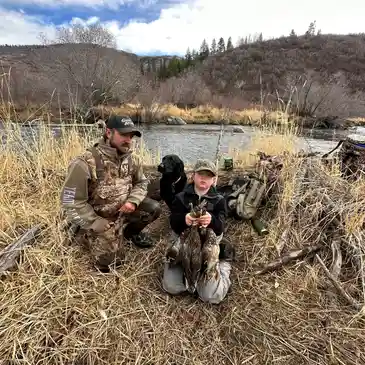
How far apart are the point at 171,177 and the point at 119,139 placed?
1008mm

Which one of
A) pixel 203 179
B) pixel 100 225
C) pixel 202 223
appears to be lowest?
pixel 100 225

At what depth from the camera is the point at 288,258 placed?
2.62m

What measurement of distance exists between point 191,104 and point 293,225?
24.2 m

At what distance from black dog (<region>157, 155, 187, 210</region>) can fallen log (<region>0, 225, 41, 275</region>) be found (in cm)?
133

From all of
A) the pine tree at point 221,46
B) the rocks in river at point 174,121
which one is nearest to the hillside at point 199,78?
the rocks in river at point 174,121

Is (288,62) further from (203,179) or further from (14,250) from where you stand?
(14,250)

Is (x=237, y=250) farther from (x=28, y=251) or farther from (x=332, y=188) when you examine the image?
(x=28, y=251)

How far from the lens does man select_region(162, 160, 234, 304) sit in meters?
2.27

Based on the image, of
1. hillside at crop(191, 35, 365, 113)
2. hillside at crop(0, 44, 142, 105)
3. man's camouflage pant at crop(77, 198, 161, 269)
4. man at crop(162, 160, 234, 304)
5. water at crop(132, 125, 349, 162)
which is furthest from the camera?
hillside at crop(191, 35, 365, 113)

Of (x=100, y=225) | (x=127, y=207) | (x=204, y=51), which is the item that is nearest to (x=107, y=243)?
(x=100, y=225)

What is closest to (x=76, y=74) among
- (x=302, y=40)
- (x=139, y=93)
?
(x=139, y=93)

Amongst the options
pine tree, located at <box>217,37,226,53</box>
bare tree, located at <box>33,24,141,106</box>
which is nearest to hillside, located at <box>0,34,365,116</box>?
bare tree, located at <box>33,24,141,106</box>

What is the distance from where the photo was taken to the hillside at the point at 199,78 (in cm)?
1317

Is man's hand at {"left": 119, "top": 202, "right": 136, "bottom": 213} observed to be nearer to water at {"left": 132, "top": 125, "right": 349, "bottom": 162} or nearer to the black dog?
the black dog
